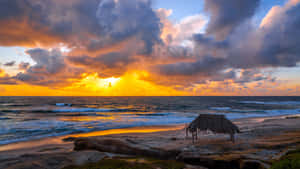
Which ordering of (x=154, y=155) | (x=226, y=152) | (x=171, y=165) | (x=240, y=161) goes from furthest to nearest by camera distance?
1. (x=154, y=155)
2. (x=226, y=152)
3. (x=171, y=165)
4. (x=240, y=161)

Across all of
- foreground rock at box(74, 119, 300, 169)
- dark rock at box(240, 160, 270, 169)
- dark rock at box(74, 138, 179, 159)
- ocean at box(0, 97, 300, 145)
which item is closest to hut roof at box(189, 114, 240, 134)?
foreground rock at box(74, 119, 300, 169)

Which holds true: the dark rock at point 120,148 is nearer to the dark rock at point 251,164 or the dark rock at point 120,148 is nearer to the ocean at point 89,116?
the dark rock at point 251,164

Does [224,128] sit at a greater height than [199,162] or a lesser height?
greater

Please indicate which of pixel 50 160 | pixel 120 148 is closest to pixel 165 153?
pixel 120 148

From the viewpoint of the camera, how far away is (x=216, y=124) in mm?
11734

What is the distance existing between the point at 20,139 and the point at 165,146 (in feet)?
46.5

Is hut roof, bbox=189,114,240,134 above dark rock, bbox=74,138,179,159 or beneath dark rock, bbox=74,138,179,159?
above

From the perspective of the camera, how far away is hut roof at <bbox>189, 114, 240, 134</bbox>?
11500 mm

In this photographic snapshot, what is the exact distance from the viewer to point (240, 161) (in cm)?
814

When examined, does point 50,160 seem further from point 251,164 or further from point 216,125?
point 216,125

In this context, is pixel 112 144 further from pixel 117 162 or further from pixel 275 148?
pixel 275 148

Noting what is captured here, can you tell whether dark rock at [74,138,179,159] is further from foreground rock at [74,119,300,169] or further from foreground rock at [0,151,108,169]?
foreground rock at [0,151,108,169]

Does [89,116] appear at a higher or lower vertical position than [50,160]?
lower

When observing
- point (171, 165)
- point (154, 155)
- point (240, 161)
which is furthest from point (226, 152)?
point (154, 155)
